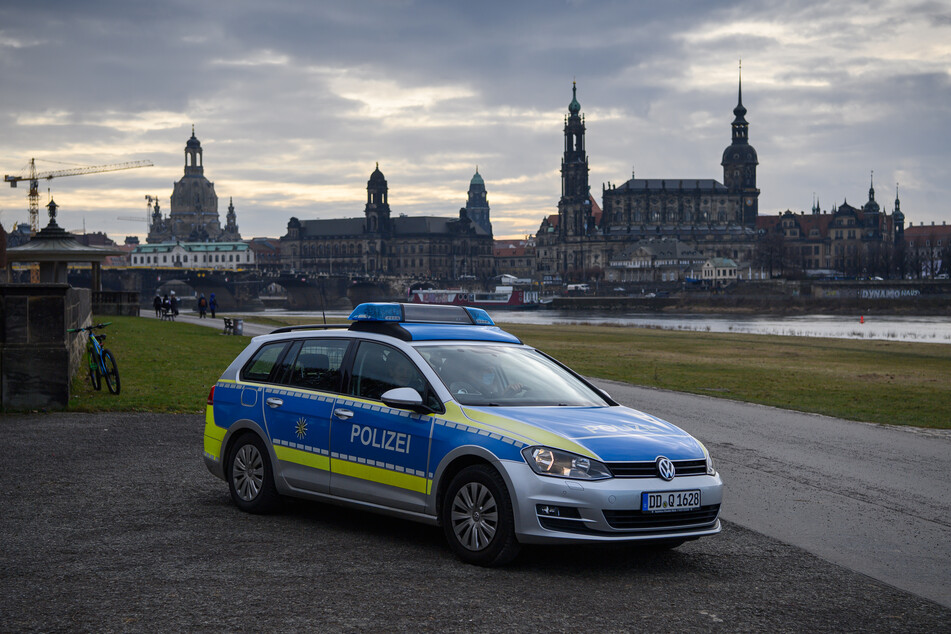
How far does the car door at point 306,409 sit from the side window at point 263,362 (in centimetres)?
21

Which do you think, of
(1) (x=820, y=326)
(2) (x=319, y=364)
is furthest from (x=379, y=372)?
(1) (x=820, y=326)

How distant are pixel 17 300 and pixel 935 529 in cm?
1163

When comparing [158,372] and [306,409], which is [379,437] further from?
[158,372]

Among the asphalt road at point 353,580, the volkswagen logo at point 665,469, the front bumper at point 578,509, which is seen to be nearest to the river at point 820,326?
the asphalt road at point 353,580

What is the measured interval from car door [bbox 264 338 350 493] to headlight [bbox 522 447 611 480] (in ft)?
6.71

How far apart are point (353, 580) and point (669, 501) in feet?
6.77

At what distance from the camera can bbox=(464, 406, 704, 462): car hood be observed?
654cm

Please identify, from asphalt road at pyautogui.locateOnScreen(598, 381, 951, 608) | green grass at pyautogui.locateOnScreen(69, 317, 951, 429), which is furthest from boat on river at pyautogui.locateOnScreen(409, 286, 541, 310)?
asphalt road at pyautogui.locateOnScreen(598, 381, 951, 608)

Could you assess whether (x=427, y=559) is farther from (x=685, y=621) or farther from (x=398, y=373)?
(x=685, y=621)

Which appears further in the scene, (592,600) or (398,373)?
(398,373)

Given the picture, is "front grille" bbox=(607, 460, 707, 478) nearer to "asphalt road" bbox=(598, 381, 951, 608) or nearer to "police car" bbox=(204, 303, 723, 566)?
"police car" bbox=(204, 303, 723, 566)

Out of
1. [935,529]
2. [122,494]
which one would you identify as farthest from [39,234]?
[935,529]

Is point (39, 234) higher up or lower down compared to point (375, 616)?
higher up

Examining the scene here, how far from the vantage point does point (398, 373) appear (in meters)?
7.62
